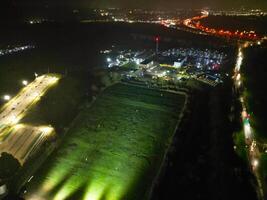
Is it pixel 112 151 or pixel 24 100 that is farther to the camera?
pixel 24 100

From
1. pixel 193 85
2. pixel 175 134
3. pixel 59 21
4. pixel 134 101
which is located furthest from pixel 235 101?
pixel 59 21

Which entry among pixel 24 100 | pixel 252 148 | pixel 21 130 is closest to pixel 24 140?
pixel 21 130

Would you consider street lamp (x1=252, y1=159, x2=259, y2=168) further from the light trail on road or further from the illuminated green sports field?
the light trail on road

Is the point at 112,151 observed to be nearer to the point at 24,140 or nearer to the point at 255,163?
the point at 24,140

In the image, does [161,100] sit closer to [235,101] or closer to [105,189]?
[235,101]

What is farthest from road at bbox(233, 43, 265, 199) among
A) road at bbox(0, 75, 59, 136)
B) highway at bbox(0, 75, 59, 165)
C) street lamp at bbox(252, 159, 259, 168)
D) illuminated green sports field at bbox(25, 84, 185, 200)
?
road at bbox(0, 75, 59, 136)

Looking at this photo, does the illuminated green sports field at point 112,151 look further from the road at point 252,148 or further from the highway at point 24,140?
the road at point 252,148
